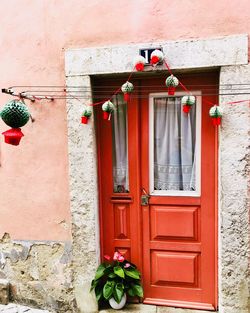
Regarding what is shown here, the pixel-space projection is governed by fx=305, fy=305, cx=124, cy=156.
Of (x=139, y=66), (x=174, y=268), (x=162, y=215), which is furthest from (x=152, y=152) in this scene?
(x=174, y=268)

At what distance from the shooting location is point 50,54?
319 cm

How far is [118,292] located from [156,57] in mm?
2301

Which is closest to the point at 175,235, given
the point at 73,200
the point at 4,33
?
the point at 73,200

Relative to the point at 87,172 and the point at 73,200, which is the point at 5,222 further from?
the point at 87,172

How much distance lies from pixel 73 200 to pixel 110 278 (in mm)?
893

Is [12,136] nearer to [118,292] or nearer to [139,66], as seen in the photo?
[139,66]

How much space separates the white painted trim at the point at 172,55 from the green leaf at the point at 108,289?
214 cm

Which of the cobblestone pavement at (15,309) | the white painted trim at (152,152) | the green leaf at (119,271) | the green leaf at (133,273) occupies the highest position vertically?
the white painted trim at (152,152)

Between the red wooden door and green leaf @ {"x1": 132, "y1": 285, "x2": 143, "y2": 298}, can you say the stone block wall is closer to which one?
the red wooden door

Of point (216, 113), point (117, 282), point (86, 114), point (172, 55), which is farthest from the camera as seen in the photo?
point (117, 282)

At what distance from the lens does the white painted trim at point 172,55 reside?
9.07 feet

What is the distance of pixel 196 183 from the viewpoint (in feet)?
10.3

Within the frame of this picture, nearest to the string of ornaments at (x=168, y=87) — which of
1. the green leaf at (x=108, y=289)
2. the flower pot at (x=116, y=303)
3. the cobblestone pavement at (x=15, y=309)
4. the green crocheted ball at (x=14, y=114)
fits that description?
the green crocheted ball at (x=14, y=114)

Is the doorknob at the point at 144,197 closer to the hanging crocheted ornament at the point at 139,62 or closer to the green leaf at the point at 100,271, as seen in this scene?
the green leaf at the point at 100,271
